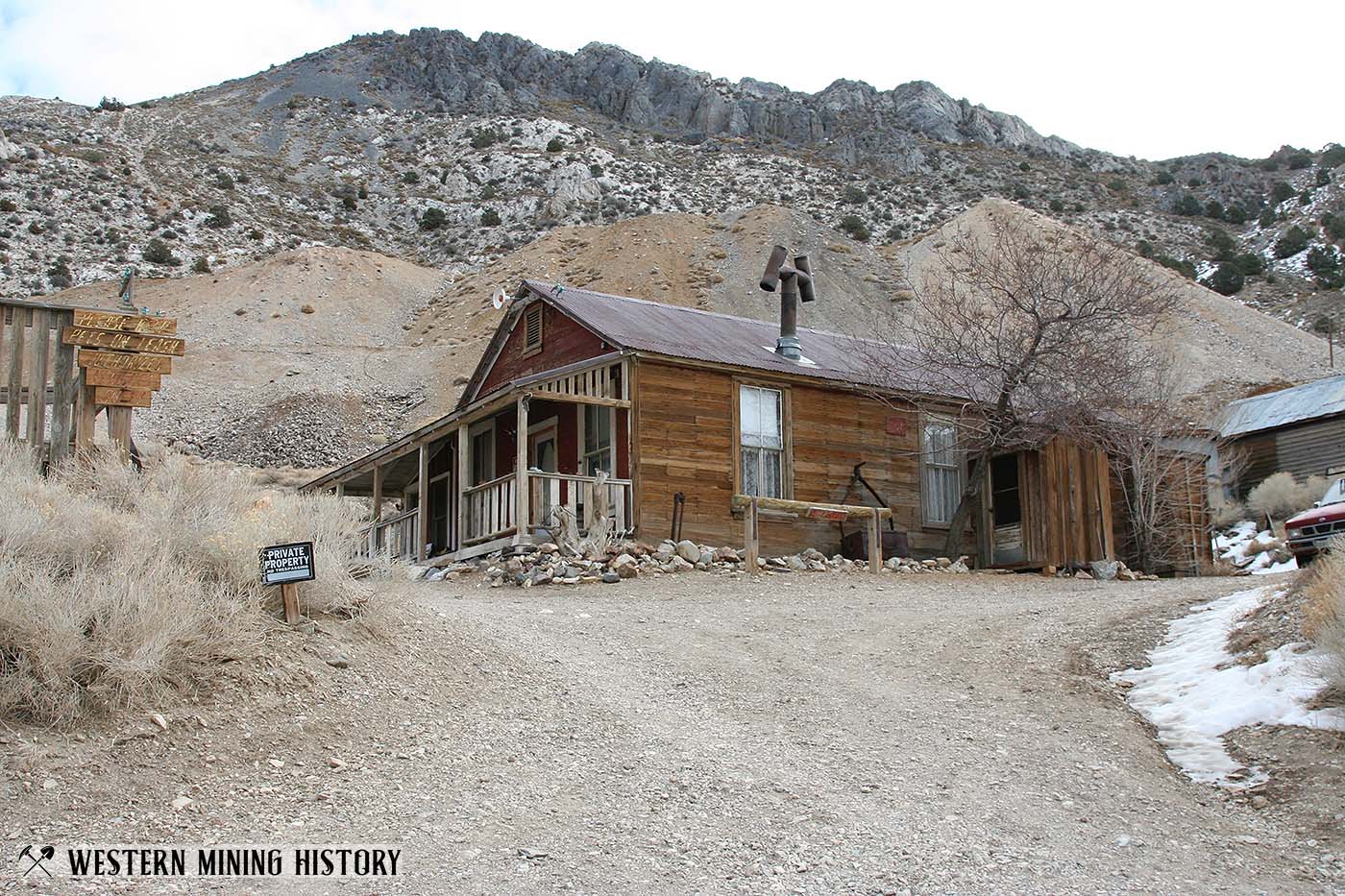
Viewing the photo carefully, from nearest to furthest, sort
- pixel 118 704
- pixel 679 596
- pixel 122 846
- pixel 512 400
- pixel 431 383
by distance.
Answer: pixel 122 846 → pixel 118 704 → pixel 679 596 → pixel 512 400 → pixel 431 383

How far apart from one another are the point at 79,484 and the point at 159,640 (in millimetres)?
3424

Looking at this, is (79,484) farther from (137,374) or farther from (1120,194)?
(1120,194)

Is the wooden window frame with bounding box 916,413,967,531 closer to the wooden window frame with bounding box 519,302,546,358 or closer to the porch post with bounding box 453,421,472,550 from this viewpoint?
the wooden window frame with bounding box 519,302,546,358

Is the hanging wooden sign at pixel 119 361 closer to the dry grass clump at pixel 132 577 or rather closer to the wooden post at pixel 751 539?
the dry grass clump at pixel 132 577

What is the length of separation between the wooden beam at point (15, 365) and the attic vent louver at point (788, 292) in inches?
468

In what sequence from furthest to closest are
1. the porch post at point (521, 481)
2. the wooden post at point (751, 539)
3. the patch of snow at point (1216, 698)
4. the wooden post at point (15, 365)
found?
the porch post at point (521, 481) < the wooden post at point (751, 539) < the wooden post at point (15, 365) < the patch of snow at point (1216, 698)

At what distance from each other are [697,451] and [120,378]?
29.2ft

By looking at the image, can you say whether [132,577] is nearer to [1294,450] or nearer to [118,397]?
[118,397]

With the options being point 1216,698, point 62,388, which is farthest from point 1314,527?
point 62,388

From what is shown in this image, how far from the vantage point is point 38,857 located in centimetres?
539

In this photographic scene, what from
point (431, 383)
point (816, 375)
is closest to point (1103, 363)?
point (816, 375)

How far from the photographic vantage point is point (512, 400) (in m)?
17.1

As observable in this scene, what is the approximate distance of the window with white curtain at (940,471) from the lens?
66.7 feet

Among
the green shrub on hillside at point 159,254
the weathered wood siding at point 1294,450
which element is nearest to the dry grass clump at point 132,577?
the weathered wood siding at point 1294,450
